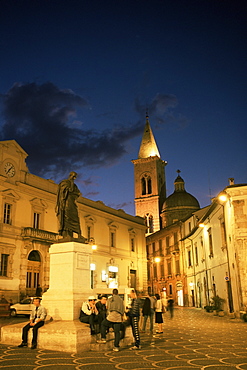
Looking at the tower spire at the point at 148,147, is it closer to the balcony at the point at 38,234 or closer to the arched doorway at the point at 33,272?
the balcony at the point at 38,234

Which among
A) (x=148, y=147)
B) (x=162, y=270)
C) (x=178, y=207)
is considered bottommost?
(x=162, y=270)

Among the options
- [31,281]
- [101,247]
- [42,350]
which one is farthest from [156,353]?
[101,247]

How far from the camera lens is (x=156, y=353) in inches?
346

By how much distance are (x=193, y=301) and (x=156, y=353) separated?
33347mm

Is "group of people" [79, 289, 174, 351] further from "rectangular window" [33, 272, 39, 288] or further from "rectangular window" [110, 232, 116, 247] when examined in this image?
"rectangular window" [110, 232, 116, 247]

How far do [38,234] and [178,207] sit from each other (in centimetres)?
3613

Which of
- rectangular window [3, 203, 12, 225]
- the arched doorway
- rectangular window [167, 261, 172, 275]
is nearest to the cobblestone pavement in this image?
rectangular window [3, 203, 12, 225]

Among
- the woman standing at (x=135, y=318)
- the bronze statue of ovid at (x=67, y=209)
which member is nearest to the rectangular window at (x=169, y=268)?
the bronze statue of ovid at (x=67, y=209)

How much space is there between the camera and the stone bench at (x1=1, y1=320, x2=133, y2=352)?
8.77 meters

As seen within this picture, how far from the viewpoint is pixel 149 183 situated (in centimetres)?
7638

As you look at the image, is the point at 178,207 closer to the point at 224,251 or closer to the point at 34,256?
the point at 34,256

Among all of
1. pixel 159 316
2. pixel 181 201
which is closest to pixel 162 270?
pixel 181 201

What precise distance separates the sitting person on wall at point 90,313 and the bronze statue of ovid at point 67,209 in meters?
2.42

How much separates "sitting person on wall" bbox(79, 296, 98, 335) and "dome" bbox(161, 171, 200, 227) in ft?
173
